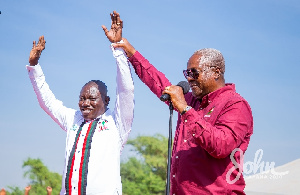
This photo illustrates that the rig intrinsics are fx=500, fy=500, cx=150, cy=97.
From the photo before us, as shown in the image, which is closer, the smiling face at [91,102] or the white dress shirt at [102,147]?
the white dress shirt at [102,147]

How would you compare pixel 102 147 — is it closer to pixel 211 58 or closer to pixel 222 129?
pixel 211 58

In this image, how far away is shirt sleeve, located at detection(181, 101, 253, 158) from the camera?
322 centimetres

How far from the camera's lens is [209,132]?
321 centimetres

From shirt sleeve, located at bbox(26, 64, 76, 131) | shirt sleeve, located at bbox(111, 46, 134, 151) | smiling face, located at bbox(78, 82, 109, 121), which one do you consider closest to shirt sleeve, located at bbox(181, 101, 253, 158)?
shirt sleeve, located at bbox(111, 46, 134, 151)

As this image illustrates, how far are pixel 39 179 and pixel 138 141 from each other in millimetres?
3025

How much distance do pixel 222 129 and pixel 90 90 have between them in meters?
1.88

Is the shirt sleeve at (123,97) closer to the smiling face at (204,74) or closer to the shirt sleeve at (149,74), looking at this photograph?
the shirt sleeve at (149,74)

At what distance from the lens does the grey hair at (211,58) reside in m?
3.73

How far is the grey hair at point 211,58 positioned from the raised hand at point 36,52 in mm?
1945

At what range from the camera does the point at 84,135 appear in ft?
15.5

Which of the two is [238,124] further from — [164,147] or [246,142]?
[164,147]

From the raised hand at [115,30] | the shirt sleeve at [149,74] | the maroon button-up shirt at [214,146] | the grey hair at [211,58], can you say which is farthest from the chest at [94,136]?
the grey hair at [211,58]

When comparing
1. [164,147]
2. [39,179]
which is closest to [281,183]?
[164,147]

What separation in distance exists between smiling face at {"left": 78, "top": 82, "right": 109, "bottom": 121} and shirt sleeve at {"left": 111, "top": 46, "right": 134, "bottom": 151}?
0.18m
